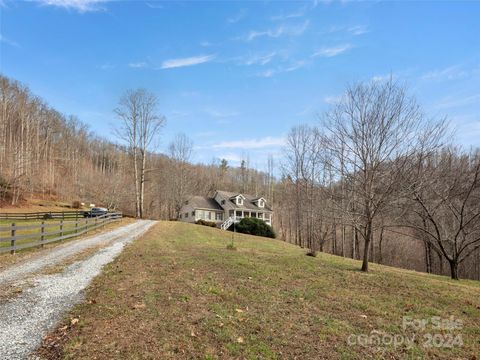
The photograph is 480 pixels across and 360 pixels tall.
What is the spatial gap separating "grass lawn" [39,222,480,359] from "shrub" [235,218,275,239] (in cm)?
2458

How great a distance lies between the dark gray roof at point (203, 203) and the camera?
4420cm

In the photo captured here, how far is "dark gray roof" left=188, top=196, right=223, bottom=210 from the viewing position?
1740 inches

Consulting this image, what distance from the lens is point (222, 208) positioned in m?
46.3

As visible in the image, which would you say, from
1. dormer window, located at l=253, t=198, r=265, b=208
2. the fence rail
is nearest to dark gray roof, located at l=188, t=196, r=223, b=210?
dormer window, located at l=253, t=198, r=265, b=208

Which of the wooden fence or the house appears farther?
the house

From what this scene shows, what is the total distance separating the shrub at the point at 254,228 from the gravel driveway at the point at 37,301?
944 inches

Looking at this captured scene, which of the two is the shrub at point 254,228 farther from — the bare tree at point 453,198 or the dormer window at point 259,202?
the bare tree at point 453,198

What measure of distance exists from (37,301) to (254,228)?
93.2 ft

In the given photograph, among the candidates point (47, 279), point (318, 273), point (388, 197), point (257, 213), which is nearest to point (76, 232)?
point (47, 279)

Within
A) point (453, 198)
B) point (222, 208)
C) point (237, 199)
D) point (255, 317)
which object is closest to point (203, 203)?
point (222, 208)

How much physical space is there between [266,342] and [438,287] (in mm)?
6881

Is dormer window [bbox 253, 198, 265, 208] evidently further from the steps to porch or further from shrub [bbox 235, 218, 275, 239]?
shrub [bbox 235, 218, 275, 239]

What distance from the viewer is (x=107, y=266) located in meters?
8.68

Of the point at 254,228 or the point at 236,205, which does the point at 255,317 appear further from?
the point at 236,205
